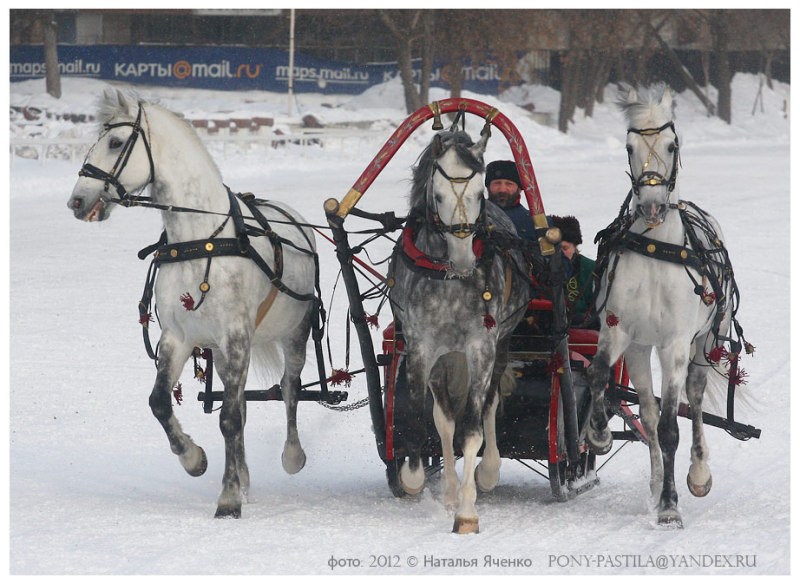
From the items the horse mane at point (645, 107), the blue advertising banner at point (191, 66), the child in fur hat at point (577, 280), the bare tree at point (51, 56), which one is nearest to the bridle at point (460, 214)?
the horse mane at point (645, 107)

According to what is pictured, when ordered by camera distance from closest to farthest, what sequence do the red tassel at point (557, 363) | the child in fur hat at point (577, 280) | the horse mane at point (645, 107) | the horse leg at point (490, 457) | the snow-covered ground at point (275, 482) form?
the snow-covered ground at point (275, 482) < the horse mane at point (645, 107) < the red tassel at point (557, 363) < the horse leg at point (490, 457) < the child in fur hat at point (577, 280)

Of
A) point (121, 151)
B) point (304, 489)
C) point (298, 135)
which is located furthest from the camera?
point (298, 135)

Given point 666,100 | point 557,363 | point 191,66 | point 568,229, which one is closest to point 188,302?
point 557,363

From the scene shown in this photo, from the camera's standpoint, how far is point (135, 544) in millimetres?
6230

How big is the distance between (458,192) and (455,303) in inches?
29.5

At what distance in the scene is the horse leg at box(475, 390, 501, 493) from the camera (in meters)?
7.22

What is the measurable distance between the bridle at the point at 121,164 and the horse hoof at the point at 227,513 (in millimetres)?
1920

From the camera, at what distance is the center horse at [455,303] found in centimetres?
632

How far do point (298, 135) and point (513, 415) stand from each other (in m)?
22.3

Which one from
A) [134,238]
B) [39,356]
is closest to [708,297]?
[39,356]

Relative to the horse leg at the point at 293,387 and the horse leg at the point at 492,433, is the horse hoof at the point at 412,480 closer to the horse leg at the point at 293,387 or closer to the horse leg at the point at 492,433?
the horse leg at the point at 492,433

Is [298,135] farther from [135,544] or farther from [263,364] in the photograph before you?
[135,544]

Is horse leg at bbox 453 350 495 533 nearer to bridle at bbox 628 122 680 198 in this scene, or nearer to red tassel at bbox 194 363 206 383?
bridle at bbox 628 122 680 198

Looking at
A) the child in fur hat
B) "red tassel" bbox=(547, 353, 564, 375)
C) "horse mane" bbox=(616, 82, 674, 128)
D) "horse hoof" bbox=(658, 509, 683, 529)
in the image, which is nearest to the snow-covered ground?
"horse hoof" bbox=(658, 509, 683, 529)
